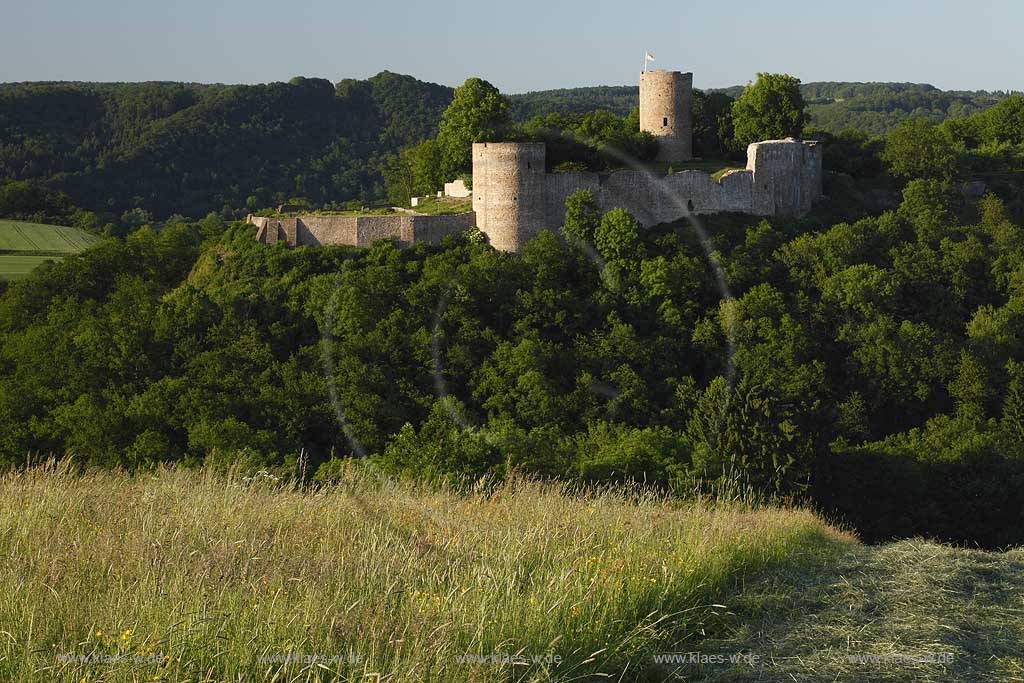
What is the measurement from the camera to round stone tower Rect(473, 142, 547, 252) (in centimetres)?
2897

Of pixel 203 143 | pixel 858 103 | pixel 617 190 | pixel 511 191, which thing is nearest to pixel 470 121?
pixel 511 191

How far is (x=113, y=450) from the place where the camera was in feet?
73.6

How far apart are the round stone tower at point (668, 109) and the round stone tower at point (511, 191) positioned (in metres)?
5.89

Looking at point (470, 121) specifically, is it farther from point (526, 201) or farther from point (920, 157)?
point (920, 157)

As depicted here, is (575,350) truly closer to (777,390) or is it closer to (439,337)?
(439,337)

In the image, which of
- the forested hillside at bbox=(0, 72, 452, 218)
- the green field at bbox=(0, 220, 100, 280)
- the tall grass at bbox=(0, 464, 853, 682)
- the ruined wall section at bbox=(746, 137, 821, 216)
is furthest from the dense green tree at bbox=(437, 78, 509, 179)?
the forested hillside at bbox=(0, 72, 452, 218)

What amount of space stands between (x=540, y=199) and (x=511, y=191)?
2.55 ft

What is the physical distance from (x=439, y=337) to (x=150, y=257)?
11.0m

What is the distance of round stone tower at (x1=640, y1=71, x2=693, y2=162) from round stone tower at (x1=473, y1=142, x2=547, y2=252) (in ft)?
19.3

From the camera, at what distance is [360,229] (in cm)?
2923

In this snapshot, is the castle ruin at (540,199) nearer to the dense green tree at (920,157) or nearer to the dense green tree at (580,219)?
the dense green tree at (580,219)

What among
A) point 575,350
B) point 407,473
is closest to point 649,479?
point 407,473

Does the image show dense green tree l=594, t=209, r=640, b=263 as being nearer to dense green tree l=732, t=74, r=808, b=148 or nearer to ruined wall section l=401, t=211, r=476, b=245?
ruined wall section l=401, t=211, r=476, b=245

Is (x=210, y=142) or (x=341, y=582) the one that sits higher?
(x=210, y=142)
